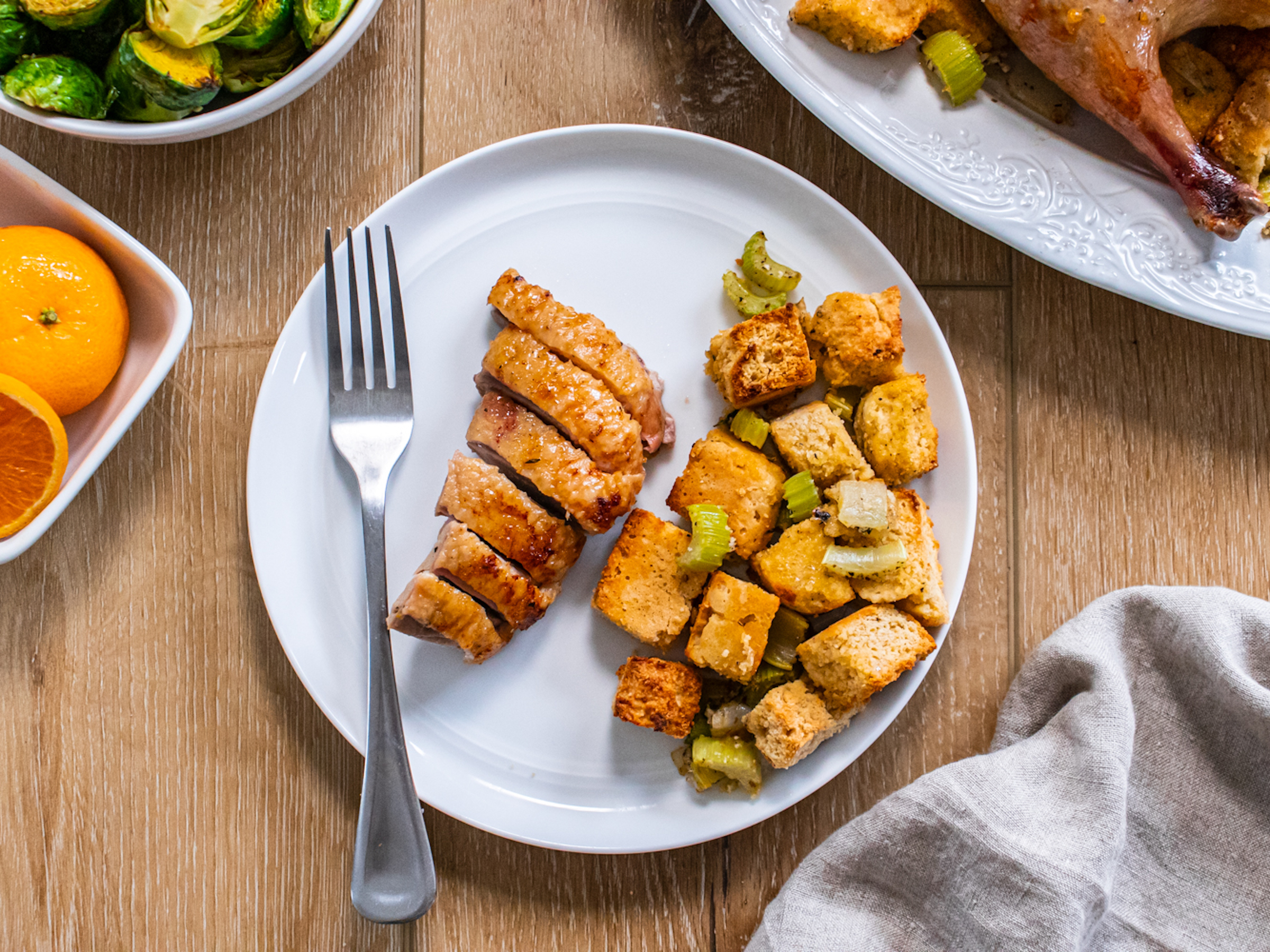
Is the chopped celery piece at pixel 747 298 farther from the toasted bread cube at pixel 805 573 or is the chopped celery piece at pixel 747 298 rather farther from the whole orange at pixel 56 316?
the whole orange at pixel 56 316

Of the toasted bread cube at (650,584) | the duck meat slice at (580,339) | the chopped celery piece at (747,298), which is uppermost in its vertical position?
the chopped celery piece at (747,298)

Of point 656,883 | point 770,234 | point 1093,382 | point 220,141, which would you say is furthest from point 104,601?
point 1093,382

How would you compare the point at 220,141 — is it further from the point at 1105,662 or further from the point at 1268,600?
the point at 1268,600

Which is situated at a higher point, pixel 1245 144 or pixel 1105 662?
pixel 1245 144

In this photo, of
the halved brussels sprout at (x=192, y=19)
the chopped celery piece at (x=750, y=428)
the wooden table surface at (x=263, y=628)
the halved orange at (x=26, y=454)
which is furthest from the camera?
the wooden table surface at (x=263, y=628)

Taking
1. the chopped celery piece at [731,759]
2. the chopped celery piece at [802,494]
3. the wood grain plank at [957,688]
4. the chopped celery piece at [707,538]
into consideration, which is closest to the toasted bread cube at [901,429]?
the chopped celery piece at [802,494]

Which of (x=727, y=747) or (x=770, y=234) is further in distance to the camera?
(x=770, y=234)
